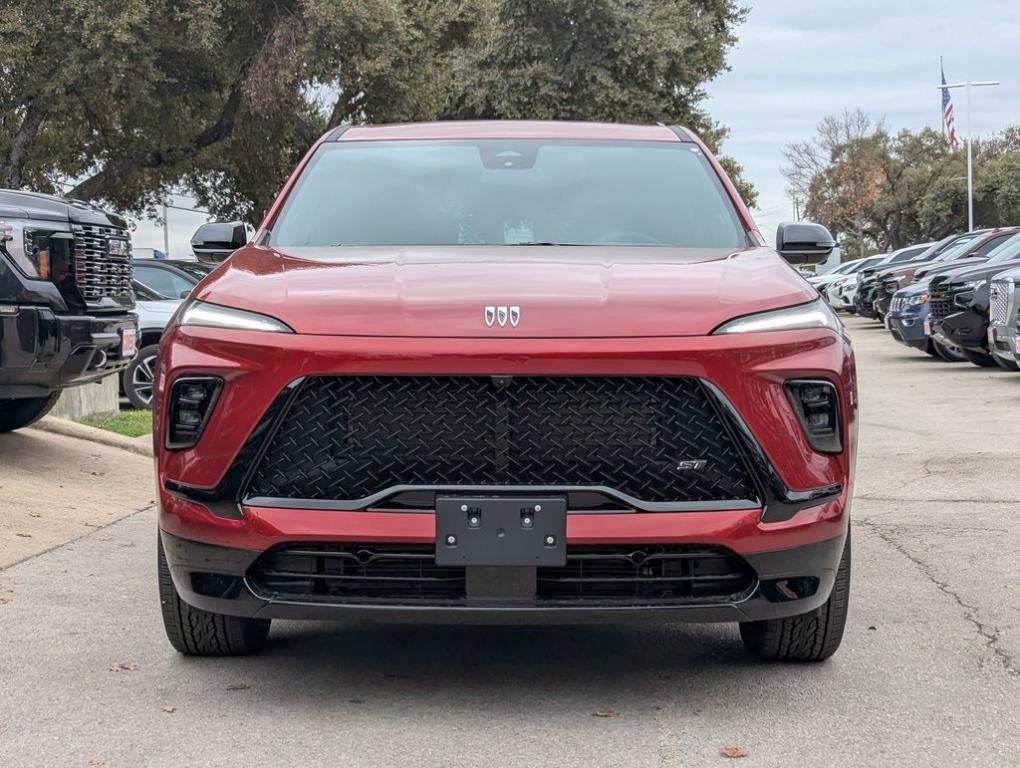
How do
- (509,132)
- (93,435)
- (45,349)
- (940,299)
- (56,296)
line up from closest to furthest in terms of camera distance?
(509,132) → (45,349) → (56,296) → (93,435) → (940,299)

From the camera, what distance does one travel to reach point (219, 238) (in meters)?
5.73

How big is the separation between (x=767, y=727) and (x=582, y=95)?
3064 centimetres

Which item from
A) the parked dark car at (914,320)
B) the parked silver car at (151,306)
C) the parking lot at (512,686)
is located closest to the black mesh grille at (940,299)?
the parked dark car at (914,320)

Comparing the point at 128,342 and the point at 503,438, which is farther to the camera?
the point at 128,342

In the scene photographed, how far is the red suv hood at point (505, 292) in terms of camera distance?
403 cm

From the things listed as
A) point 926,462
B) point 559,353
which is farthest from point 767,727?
point 926,462

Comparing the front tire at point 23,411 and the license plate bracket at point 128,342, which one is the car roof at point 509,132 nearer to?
the license plate bracket at point 128,342

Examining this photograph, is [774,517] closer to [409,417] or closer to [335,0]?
[409,417]

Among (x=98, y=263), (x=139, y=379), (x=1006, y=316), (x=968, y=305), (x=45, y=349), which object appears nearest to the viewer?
(x=45, y=349)

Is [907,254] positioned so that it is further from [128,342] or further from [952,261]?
[128,342]

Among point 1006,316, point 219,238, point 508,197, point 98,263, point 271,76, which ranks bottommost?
point 1006,316

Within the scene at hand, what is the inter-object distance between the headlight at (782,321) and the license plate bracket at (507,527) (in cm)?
68

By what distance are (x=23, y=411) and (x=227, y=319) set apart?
6078 millimetres

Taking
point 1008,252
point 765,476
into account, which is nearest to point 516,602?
point 765,476
